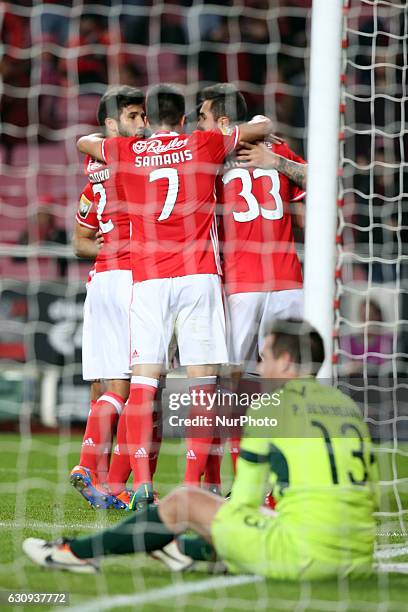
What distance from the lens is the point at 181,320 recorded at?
522cm

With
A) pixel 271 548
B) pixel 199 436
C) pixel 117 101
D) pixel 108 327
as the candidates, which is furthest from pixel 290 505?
pixel 117 101

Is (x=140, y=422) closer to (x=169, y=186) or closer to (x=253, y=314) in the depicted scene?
(x=253, y=314)

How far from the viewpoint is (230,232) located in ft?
18.1

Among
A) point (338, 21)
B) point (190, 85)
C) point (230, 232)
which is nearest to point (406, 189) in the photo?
point (190, 85)

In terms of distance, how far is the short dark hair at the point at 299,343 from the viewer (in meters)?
3.53

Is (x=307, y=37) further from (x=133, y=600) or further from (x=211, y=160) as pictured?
(x=133, y=600)

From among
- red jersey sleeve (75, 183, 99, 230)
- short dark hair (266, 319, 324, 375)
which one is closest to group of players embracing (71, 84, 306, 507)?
red jersey sleeve (75, 183, 99, 230)

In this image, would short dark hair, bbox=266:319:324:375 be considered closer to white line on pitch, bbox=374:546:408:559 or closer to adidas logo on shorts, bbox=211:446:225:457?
white line on pitch, bbox=374:546:408:559

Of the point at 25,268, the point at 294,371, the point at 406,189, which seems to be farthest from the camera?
the point at 25,268

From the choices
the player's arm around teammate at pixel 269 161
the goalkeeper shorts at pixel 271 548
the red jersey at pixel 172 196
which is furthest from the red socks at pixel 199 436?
the goalkeeper shorts at pixel 271 548

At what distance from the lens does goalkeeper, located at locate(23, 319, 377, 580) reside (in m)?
3.34

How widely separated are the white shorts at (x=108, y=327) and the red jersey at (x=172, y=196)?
0.55m

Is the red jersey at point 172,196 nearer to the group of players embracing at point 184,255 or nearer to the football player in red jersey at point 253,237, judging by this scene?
the group of players embracing at point 184,255

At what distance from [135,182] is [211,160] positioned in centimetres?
40
